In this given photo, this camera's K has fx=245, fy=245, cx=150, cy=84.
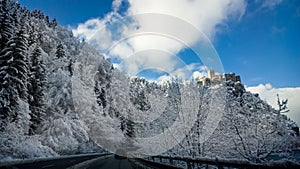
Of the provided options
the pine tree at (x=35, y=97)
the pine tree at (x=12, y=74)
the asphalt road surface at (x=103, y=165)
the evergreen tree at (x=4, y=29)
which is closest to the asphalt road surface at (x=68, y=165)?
the asphalt road surface at (x=103, y=165)

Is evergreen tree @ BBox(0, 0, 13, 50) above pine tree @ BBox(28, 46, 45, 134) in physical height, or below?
above

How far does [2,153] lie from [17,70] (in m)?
9.23

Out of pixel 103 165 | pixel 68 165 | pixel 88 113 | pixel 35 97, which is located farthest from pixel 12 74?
pixel 88 113

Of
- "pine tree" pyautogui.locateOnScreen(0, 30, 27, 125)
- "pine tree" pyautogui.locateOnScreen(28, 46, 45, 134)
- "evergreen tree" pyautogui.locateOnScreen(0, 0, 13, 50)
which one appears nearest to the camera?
"pine tree" pyautogui.locateOnScreen(0, 30, 27, 125)

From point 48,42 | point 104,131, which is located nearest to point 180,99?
point 104,131

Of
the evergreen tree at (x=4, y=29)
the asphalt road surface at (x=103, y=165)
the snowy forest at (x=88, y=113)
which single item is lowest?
the asphalt road surface at (x=103, y=165)

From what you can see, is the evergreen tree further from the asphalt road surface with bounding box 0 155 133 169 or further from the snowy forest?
the asphalt road surface with bounding box 0 155 133 169

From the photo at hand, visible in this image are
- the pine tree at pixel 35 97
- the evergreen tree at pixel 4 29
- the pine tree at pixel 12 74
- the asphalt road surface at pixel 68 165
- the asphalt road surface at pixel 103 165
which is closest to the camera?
the asphalt road surface at pixel 68 165

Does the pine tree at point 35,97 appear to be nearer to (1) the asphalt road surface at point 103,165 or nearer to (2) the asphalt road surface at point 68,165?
(2) the asphalt road surface at point 68,165

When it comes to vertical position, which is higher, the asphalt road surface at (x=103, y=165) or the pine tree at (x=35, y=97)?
the pine tree at (x=35, y=97)

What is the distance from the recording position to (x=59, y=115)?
4316 cm

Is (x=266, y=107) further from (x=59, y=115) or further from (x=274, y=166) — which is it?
(x=59, y=115)

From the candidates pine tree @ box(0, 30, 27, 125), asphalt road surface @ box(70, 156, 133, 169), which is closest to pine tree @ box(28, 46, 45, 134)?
pine tree @ box(0, 30, 27, 125)

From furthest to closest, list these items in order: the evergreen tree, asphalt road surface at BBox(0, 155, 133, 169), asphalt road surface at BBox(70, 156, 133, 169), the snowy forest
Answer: the evergreen tree < asphalt road surface at BBox(70, 156, 133, 169) < asphalt road surface at BBox(0, 155, 133, 169) < the snowy forest
